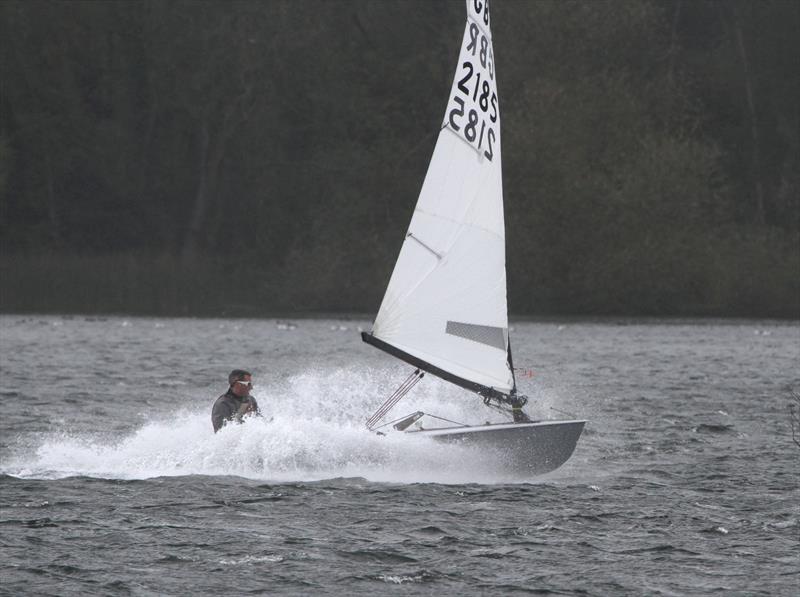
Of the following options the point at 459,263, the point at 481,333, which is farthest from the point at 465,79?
the point at 481,333

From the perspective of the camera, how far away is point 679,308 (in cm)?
6781

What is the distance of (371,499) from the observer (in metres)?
19.8

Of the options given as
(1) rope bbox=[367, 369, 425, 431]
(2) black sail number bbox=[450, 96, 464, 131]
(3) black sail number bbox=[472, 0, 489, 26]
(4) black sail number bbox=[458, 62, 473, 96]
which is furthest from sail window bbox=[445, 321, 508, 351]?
(3) black sail number bbox=[472, 0, 489, 26]

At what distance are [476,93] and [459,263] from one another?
8.25 feet

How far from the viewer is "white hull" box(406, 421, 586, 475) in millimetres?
20516

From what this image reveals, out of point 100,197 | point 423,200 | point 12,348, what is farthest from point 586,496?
point 100,197

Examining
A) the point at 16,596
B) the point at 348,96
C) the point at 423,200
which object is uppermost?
the point at 348,96

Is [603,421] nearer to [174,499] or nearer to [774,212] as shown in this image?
[174,499]

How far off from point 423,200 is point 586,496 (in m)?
4.70

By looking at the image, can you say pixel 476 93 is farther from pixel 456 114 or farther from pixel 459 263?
pixel 459 263

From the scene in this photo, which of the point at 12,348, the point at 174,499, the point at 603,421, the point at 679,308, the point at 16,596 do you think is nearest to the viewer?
the point at 16,596

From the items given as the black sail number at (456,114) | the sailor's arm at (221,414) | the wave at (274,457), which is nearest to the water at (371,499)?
the wave at (274,457)

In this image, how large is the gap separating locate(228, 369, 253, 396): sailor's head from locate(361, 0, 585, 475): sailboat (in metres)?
1.66

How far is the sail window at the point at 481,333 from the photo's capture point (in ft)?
71.6
